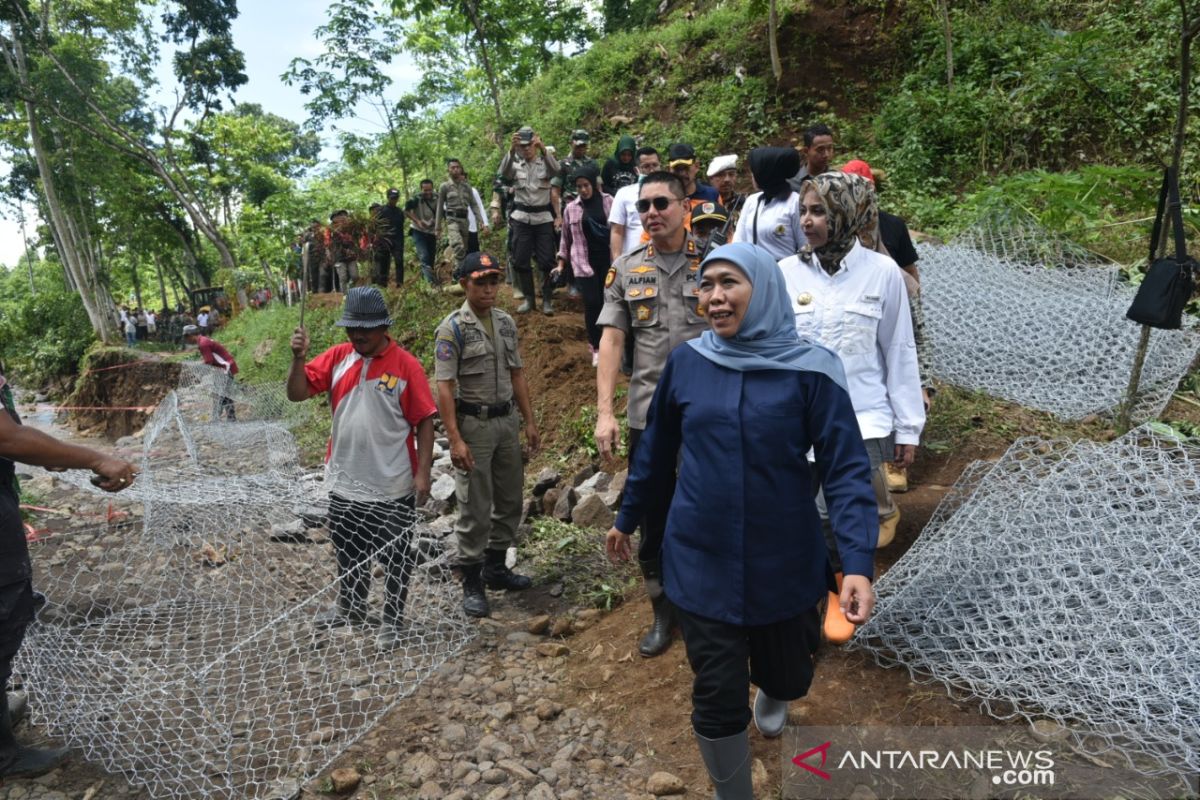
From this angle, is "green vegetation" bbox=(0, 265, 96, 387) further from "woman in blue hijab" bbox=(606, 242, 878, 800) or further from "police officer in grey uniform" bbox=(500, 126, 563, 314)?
"woman in blue hijab" bbox=(606, 242, 878, 800)

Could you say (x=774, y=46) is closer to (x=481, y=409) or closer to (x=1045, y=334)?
(x=1045, y=334)

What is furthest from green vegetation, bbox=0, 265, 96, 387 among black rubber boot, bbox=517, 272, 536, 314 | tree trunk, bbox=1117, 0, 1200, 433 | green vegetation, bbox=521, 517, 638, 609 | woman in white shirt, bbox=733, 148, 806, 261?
tree trunk, bbox=1117, 0, 1200, 433

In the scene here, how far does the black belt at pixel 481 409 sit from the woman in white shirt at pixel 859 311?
172 cm

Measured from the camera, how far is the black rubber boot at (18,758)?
8.25 ft

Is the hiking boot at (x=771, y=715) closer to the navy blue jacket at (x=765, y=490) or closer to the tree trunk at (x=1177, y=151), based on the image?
the navy blue jacket at (x=765, y=490)

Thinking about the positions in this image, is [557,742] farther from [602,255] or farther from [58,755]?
[602,255]

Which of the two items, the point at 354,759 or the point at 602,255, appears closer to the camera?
the point at 354,759

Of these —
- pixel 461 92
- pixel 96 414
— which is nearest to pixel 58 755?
pixel 96 414

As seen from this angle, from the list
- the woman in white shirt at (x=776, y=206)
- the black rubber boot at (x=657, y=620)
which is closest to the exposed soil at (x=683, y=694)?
the black rubber boot at (x=657, y=620)

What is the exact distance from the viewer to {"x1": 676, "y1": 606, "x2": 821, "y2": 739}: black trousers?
1879mm

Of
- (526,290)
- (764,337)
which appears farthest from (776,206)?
(526,290)

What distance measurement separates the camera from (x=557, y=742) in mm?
2693

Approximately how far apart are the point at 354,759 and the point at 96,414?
16.6m

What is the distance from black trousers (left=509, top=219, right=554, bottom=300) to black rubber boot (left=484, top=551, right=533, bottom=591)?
4.41 m
